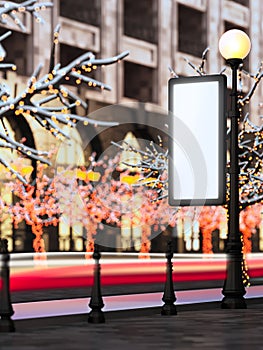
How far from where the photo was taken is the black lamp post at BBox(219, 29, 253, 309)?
61.9 feet

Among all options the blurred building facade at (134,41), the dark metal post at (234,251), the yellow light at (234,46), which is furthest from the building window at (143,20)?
the dark metal post at (234,251)

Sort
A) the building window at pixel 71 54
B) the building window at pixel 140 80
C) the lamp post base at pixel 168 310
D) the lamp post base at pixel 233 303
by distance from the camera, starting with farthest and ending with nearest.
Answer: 1. the building window at pixel 140 80
2. the building window at pixel 71 54
3. the lamp post base at pixel 233 303
4. the lamp post base at pixel 168 310

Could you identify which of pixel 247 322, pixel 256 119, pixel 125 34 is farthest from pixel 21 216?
pixel 247 322

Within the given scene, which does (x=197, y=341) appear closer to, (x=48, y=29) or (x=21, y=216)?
(x=21, y=216)

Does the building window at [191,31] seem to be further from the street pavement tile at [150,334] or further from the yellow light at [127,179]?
the street pavement tile at [150,334]

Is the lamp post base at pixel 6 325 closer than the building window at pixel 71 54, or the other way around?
the lamp post base at pixel 6 325

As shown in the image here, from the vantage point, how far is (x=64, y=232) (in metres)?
46.4

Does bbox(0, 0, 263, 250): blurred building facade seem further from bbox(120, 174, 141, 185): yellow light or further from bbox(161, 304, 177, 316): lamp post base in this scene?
bbox(161, 304, 177, 316): lamp post base

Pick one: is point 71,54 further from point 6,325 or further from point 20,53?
point 6,325

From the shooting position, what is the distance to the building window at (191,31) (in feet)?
185

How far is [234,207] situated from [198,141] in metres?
2.85

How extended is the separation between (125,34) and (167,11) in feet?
8.49

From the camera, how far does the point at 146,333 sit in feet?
46.5

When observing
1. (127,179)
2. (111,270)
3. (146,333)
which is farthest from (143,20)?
(146,333)
